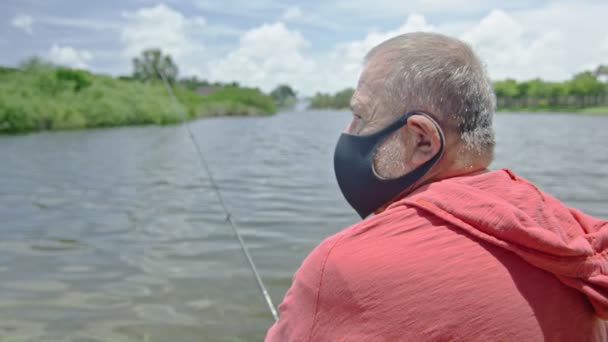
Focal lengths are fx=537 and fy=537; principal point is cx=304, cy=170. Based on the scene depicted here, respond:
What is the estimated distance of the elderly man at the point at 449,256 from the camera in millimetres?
1131

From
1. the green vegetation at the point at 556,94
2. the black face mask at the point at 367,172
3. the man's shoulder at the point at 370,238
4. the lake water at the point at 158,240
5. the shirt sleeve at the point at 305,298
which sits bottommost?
the lake water at the point at 158,240

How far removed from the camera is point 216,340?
4.34 meters

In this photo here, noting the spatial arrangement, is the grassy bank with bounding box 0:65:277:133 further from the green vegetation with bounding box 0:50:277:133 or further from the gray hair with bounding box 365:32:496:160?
the gray hair with bounding box 365:32:496:160

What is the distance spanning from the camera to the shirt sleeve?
3.94ft

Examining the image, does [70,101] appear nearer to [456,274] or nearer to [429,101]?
[429,101]

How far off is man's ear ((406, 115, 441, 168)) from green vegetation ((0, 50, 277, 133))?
38.2 meters

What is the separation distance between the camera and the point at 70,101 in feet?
144

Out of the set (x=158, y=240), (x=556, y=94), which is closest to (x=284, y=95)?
(x=556, y=94)

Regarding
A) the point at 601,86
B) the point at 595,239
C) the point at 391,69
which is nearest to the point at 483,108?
the point at 391,69

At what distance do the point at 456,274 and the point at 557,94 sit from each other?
12190cm

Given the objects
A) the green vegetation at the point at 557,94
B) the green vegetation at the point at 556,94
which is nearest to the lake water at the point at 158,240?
the green vegetation at the point at 557,94

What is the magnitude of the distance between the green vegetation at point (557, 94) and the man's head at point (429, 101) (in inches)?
4045

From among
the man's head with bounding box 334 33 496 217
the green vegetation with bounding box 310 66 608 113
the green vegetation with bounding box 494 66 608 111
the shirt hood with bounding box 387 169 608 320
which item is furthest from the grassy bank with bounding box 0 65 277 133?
the green vegetation with bounding box 494 66 608 111

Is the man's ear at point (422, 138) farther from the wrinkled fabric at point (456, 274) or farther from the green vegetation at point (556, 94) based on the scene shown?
the green vegetation at point (556, 94)
